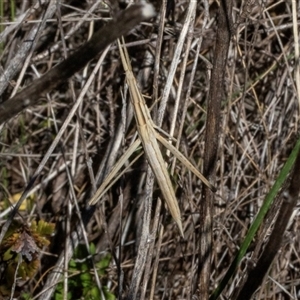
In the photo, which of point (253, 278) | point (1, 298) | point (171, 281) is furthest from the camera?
point (171, 281)

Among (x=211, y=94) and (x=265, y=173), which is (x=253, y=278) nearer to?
(x=211, y=94)

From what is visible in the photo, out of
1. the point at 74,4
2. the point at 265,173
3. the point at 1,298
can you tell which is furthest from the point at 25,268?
the point at 74,4

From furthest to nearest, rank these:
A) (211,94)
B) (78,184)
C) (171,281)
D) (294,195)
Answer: (78,184) → (171,281) → (211,94) → (294,195)

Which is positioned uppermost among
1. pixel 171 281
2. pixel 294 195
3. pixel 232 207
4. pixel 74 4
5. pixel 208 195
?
pixel 74 4

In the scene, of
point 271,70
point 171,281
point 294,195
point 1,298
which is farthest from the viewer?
point 271,70

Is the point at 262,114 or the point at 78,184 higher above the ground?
the point at 262,114

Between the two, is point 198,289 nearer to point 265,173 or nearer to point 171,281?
point 171,281

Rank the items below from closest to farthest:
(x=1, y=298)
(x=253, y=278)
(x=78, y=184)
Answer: (x=253, y=278), (x=1, y=298), (x=78, y=184)

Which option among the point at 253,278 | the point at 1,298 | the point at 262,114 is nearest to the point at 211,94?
the point at 253,278

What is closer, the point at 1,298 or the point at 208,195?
the point at 208,195
